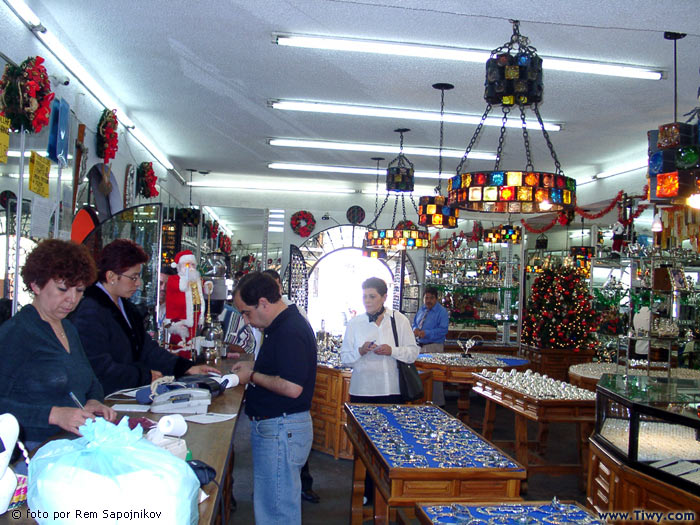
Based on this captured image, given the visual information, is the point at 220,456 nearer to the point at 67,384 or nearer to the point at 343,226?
the point at 67,384

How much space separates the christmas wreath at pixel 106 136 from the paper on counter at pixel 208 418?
4227mm

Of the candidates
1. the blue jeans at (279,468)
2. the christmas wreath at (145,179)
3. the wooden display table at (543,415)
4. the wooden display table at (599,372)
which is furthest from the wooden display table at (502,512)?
A: the christmas wreath at (145,179)

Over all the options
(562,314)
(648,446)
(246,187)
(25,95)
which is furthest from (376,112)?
(246,187)

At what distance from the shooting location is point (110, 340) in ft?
10.6

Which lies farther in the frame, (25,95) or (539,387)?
(539,387)

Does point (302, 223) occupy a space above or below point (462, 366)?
above

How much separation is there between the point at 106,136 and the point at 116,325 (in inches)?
143

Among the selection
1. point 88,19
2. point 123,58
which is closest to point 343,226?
point 123,58

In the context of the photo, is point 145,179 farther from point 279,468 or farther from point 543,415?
point 279,468

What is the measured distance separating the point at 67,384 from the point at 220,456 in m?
0.66

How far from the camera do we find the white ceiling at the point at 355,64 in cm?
455

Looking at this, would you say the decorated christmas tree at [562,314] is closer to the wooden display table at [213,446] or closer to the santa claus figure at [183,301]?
the santa claus figure at [183,301]

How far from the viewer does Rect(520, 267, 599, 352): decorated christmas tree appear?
454 inches

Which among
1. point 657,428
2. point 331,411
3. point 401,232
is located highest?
point 401,232
